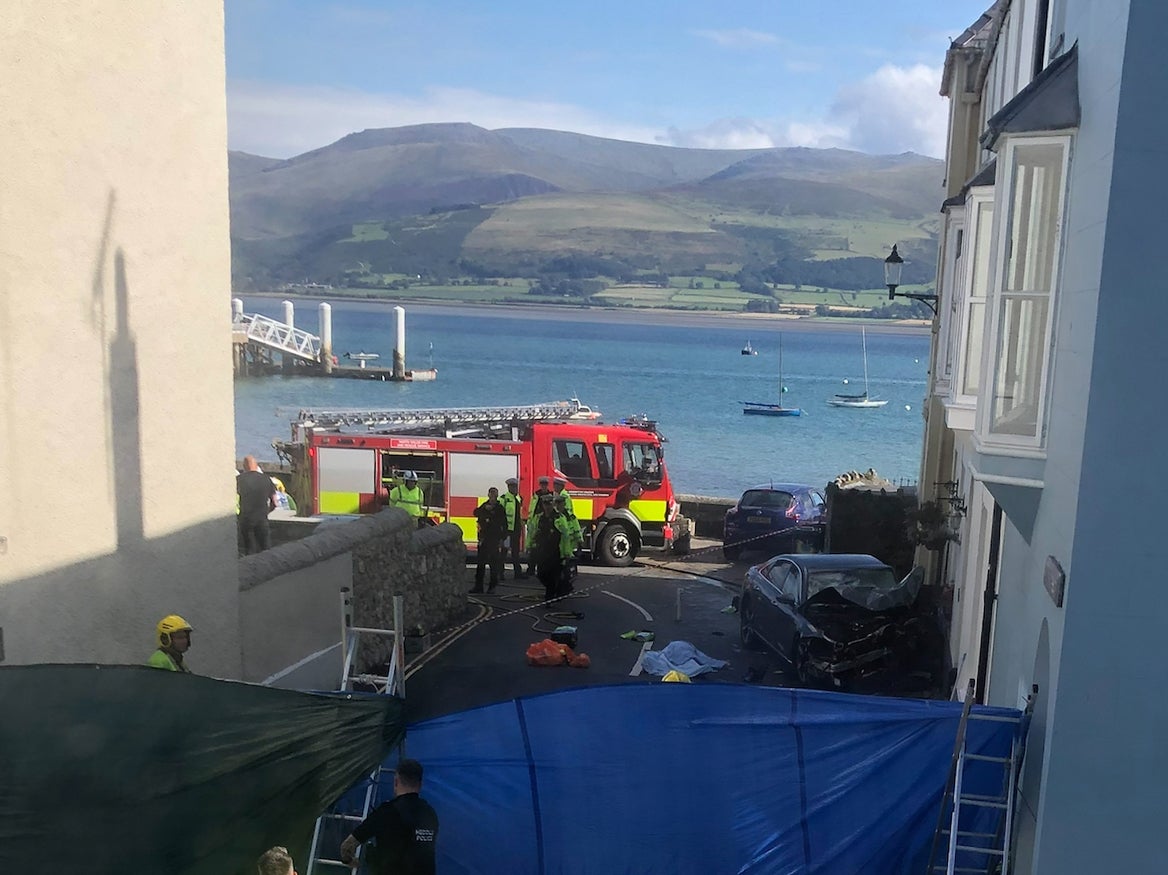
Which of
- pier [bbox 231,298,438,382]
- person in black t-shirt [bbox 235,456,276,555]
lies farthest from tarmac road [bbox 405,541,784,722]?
pier [bbox 231,298,438,382]

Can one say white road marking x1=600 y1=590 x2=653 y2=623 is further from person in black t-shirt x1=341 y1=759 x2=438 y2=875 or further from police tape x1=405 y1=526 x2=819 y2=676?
person in black t-shirt x1=341 y1=759 x2=438 y2=875

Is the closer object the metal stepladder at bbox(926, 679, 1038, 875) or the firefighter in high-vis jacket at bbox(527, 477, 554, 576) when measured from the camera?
the metal stepladder at bbox(926, 679, 1038, 875)

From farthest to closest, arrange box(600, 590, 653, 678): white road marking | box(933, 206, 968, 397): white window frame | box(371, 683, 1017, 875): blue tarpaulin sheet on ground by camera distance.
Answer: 1. box(933, 206, 968, 397): white window frame
2. box(600, 590, 653, 678): white road marking
3. box(371, 683, 1017, 875): blue tarpaulin sheet on ground

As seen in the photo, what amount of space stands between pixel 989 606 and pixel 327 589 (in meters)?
6.48

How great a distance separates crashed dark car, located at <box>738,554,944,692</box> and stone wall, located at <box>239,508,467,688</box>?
4613 millimetres

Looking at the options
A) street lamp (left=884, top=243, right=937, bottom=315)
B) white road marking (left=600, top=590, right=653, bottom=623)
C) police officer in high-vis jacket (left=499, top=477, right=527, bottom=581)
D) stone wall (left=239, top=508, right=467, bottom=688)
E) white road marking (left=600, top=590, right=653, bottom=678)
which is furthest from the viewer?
police officer in high-vis jacket (left=499, top=477, right=527, bottom=581)

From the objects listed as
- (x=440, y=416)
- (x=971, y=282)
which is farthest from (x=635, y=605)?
(x=971, y=282)

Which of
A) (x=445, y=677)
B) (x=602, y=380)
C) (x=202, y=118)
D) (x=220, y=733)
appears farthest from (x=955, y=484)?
(x=602, y=380)

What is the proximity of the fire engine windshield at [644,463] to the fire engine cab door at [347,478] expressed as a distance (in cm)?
480

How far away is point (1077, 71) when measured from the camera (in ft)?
20.9

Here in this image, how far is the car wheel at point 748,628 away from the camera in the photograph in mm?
14648

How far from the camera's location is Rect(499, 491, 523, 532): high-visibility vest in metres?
18.1

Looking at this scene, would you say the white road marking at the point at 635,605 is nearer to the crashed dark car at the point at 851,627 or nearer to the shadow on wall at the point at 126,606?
the crashed dark car at the point at 851,627

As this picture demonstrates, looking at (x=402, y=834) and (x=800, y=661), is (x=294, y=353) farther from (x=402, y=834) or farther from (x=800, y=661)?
(x=402, y=834)
